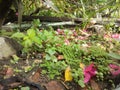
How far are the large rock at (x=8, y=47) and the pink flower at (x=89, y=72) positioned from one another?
2.03 ft

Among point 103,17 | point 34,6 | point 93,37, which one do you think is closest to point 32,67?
point 93,37

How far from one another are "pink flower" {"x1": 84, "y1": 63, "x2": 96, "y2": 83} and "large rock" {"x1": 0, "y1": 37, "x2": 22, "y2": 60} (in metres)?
0.62

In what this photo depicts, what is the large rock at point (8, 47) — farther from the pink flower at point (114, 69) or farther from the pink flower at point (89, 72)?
the pink flower at point (114, 69)

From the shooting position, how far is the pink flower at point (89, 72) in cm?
231

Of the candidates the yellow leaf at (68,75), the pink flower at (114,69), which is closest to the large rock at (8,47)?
the yellow leaf at (68,75)

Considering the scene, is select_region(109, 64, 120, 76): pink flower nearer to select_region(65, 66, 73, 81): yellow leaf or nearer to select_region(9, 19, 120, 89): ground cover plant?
select_region(9, 19, 120, 89): ground cover plant

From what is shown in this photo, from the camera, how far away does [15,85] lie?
6.72 ft

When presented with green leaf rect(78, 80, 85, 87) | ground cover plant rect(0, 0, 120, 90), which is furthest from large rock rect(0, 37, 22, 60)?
green leaf rect(78, 80, 85, 87)

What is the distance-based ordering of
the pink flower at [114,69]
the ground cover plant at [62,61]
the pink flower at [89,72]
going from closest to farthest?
1. the ground cover plant at [62,61]
2. the pink flower at [89,72]
3. the pink flower at [114,69]

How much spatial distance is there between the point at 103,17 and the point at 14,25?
1.49 m

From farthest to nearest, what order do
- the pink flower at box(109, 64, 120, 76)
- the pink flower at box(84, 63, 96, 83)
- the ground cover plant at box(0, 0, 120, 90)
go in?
the pink flower at box(109, 64, 120, 76) < the pink flower at box(84, 63, 96, 83) < the ground cover plant at box(0, 0, 120, 90)

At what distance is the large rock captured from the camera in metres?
2.33

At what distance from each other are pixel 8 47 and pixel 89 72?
0.72m

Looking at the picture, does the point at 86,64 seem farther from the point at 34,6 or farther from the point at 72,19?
the point at 34,6
